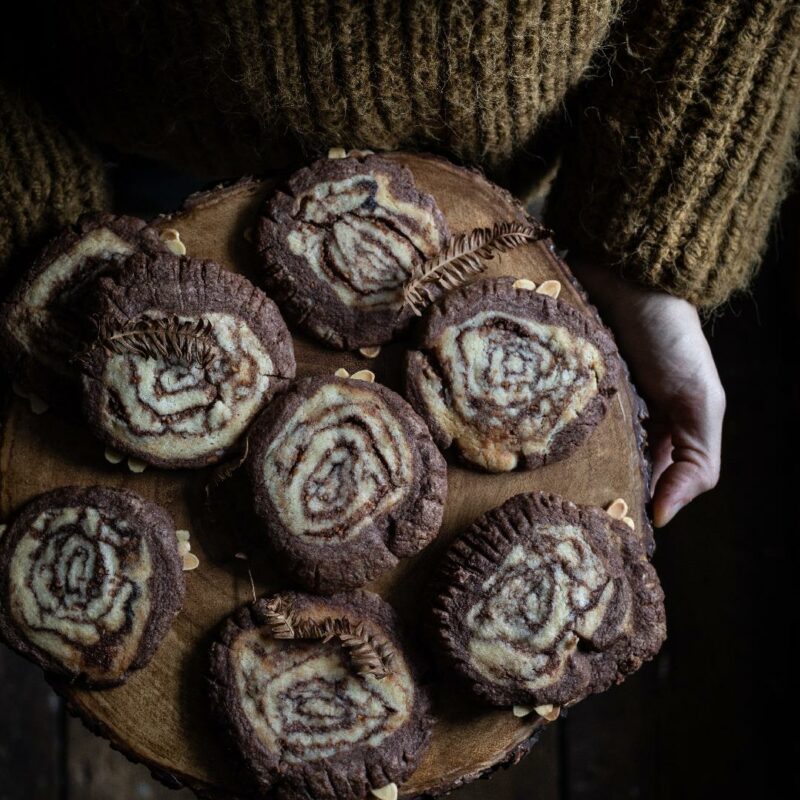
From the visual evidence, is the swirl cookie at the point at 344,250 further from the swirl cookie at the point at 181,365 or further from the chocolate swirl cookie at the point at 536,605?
the chocolate swirl cookie at the point at 536,605

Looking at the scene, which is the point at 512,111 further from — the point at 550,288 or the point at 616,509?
the point at 616,509

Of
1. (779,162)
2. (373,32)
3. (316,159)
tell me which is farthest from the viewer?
(779,162)

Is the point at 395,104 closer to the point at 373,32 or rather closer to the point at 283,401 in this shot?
the point at 373,32

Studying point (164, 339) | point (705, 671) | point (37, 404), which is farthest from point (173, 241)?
point (705, 671)

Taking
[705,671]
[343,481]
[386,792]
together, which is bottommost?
[705,671]

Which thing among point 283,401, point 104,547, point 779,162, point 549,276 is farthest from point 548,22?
point 104,547

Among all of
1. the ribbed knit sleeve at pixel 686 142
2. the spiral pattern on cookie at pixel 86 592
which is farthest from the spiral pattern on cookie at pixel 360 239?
the spiral pattern on cookie at pixel 86 592
